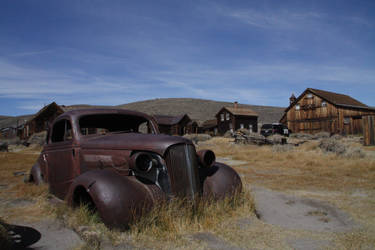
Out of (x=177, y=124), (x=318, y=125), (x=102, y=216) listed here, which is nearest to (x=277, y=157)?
(x=102, y=216)

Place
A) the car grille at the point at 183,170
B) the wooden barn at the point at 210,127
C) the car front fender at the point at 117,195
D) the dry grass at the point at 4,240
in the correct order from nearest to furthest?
the dry grass at the point at 4,240
the car front fender at the point at 117,195
the car grille at the point at 183,170
the wooden barn at the point at 210,127

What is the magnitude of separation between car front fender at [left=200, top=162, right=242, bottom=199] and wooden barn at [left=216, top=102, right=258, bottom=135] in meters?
42.6

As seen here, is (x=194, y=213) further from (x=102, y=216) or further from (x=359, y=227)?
(x=359, y=227)

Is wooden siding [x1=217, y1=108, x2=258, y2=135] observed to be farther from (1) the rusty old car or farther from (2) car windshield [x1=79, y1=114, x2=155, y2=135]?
(1) the rusty old car

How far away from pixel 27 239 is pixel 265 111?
307ft

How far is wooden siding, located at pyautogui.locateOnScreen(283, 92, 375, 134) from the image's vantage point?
32844 mm

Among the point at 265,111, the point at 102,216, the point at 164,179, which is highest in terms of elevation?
the point at 265,111

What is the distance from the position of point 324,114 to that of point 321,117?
0.51 metres

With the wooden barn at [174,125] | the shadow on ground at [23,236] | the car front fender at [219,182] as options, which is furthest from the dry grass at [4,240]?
the wooden barn at [174,125]

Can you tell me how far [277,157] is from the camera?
12.8m

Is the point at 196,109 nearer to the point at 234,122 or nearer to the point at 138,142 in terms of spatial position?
the point at 234,122

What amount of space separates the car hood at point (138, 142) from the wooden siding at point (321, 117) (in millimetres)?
34419

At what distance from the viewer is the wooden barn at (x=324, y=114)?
32.8m

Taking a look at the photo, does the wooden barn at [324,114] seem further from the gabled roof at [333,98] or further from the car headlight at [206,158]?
the car headlight at [206,158]
